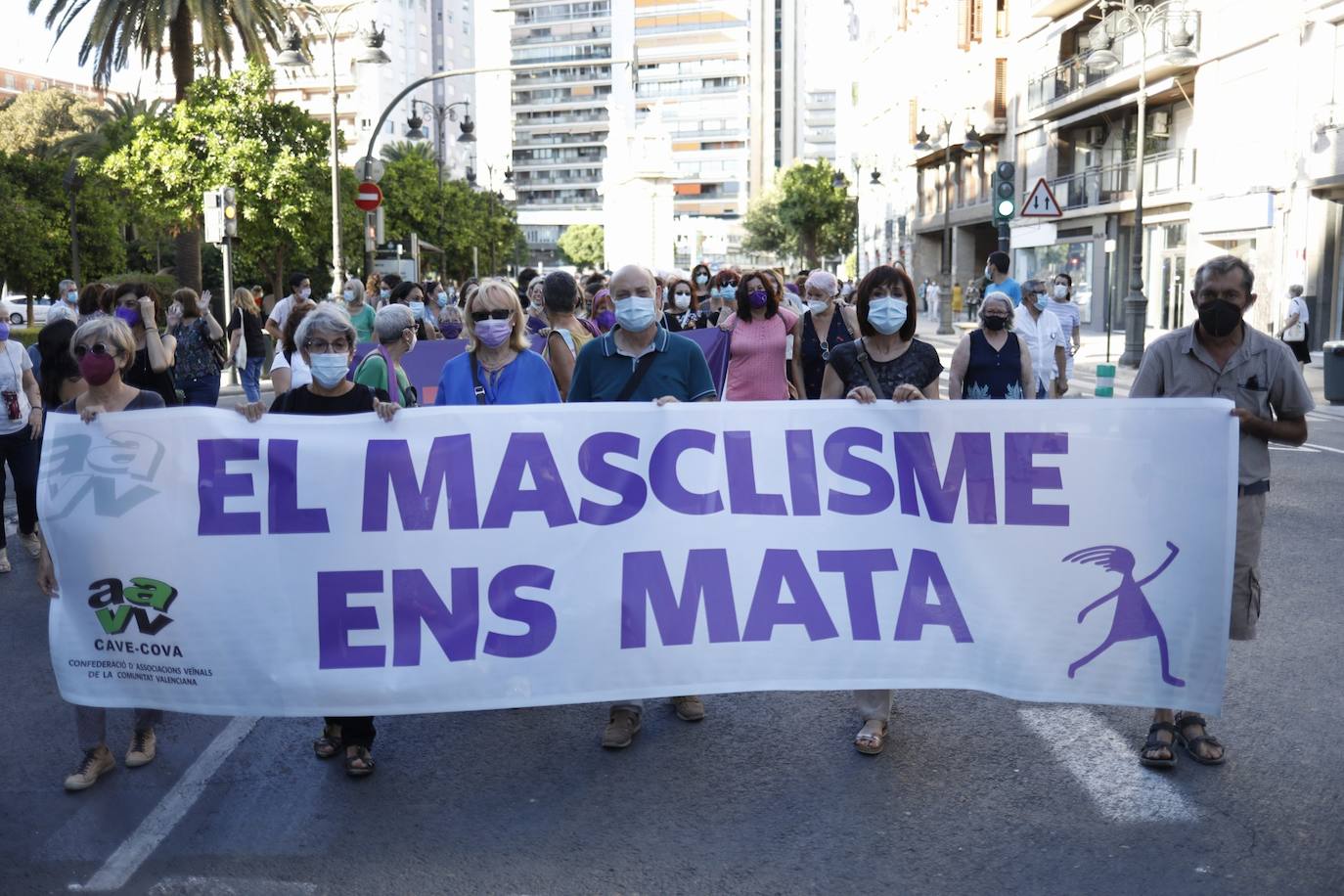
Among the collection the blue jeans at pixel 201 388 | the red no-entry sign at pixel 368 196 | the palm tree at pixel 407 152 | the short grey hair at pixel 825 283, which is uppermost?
the palm tree at pixel 407 152

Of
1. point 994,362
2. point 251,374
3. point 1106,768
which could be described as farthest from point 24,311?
point 1106,768

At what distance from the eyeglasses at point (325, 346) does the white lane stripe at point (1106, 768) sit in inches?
123

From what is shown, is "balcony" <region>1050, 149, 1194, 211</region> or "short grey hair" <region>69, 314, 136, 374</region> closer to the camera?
"short grey hair" <region>69, 314, 136, 374</region>

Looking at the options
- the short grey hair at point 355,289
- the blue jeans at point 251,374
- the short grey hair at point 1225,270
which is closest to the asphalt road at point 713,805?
the short grey hair at point 1225,270

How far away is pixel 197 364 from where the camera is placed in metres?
12.2

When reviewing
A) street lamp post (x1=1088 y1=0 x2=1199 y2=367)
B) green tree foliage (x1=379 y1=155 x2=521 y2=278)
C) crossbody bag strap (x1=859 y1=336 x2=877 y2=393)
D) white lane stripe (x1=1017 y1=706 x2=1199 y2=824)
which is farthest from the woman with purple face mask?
green tree foliage (x1=379 y1=155 x2=521 y2=278)

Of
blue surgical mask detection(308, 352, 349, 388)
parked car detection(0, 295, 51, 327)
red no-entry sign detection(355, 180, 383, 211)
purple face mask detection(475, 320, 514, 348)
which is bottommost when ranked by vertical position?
parked car detection(0, 295, 51, 327)

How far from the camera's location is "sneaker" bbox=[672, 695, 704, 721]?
5.86 m

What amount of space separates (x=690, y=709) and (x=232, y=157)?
92.6 feet

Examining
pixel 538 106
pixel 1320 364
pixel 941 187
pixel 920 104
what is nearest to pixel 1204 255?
pixel 1320 364

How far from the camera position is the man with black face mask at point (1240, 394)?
5.09 metres

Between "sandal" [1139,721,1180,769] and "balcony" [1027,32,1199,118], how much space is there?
101ft

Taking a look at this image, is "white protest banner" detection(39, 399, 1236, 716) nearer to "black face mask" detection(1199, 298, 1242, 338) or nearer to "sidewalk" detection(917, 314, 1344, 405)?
"black face mask" detection(1199, 298, 1242, 338)

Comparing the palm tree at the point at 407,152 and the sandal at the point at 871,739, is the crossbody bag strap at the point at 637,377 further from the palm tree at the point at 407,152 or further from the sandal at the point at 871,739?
the palm tree at the point at 407,152
